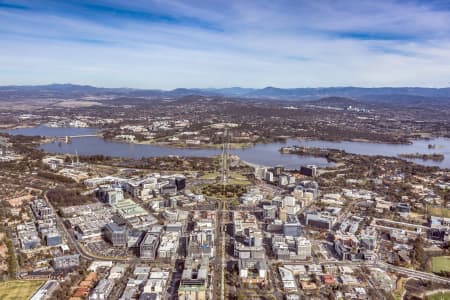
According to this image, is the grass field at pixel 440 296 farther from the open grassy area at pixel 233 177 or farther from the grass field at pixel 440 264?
the open grassy area at pixel 233 177

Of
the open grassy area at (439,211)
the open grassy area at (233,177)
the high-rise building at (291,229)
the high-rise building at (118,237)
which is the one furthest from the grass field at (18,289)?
the open grassy area at (439,211)

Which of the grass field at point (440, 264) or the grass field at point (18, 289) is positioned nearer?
the grass field at point (18, 289)

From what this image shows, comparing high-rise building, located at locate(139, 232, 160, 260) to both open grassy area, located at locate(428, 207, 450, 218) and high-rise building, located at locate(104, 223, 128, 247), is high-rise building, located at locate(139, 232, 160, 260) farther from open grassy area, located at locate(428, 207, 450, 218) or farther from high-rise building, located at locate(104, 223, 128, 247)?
open grassy area, located at locate(428, 207, 450, 218)

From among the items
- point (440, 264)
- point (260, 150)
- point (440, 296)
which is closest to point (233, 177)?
point (260, 150)

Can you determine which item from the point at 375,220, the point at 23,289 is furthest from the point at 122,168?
the point at 375,220

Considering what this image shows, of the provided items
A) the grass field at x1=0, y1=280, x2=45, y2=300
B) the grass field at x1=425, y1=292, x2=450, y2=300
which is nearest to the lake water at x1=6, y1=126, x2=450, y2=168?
the grass field at x1=425, y1=292, x2=450, y2=300

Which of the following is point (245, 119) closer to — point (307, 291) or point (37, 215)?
point (37, 215)
